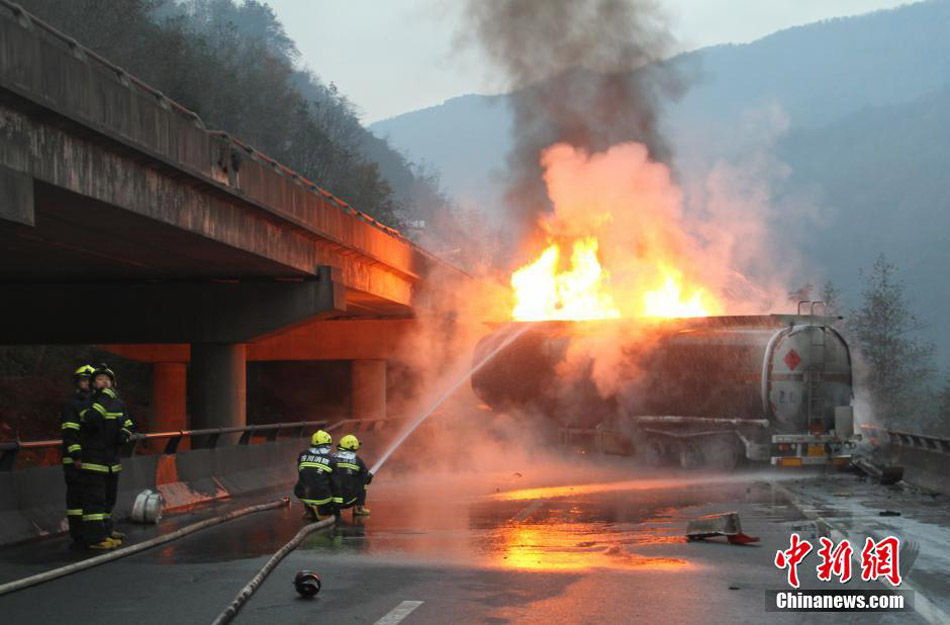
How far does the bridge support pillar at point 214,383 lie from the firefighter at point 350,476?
15.6 m

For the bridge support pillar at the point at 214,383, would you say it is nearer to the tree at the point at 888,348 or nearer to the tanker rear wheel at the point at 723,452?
the tanker rear wheel at the point at 723,452

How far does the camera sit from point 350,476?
15.9m

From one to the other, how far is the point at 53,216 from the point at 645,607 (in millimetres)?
13493

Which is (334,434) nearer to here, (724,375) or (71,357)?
(724,375)

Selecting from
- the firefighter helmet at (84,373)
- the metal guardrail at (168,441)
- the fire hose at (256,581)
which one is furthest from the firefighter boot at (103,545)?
the fire hose at (256,581)

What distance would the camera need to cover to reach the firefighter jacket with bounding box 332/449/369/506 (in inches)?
620

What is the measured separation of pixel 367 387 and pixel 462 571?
120 ft

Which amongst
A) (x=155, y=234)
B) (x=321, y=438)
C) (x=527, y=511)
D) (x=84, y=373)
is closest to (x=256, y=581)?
(x=84, y=373)

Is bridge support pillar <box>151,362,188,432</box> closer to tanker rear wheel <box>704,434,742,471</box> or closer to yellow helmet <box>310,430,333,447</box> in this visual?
tanker rear wheel <box>704,434,742,471</box>

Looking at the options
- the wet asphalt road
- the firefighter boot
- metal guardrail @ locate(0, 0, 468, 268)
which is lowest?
the wet asphalt road

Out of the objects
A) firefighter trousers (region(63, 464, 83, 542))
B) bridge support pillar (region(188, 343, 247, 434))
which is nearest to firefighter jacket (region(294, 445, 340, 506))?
firefighter trousers (region(63, 464, 83, 542))

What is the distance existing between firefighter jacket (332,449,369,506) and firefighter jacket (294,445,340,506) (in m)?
0.09

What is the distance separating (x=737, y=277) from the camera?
35.3 metres

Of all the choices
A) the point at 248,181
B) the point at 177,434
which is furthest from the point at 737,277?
the point at 177,434
